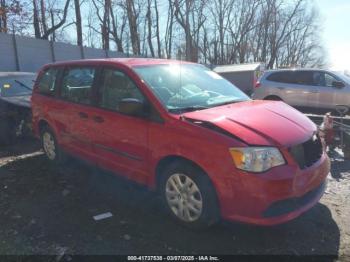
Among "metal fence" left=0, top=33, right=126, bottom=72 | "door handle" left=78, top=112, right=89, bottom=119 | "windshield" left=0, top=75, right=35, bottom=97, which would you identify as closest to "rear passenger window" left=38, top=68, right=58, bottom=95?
"door handle" left=78, top=112, right=89, bottom=119

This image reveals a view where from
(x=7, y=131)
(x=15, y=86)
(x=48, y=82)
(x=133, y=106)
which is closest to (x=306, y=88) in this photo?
(x=48, y=82)

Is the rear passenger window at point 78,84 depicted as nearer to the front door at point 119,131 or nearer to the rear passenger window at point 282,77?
the front door at point 119,131

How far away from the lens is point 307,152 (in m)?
3.49

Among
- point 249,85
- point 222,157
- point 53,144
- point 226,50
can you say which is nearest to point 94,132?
point 53,144

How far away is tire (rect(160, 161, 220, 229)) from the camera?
134 inches

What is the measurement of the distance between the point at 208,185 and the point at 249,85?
14.5 m

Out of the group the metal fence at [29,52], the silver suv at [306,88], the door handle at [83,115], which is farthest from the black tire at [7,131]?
the metal fence at [29,52]

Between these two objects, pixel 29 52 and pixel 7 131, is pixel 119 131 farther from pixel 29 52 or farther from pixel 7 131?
pixel 29 52

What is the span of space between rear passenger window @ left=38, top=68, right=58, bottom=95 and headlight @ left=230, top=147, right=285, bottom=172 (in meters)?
3.62

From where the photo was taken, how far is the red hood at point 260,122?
3238 millimetres

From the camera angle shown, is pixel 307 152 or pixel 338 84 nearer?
pixel 307 152

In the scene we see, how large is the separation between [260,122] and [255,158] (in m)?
0.48

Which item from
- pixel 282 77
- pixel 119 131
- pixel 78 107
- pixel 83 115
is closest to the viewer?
pixel 119 131

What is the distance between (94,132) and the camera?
15.3ft
